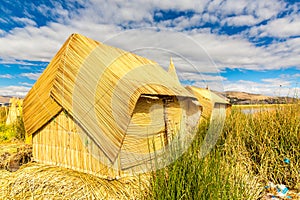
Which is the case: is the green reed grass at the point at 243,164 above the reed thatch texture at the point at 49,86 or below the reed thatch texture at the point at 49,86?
below

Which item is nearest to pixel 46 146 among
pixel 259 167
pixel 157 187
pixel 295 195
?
pixel 157 187

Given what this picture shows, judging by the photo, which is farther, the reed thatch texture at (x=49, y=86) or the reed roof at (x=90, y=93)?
the reed thatch texture at (x=49, y=86)

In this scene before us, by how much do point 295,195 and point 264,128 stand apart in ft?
4.66

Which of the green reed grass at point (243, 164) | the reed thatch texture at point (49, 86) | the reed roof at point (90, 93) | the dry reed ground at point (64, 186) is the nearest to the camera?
the green reed grass at point (243, 164)

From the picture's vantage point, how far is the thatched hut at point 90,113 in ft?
11.2

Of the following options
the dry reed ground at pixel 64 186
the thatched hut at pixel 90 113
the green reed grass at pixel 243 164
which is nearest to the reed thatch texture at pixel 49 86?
the thatched hut at pixel 90 113

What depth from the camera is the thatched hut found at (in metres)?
3.42

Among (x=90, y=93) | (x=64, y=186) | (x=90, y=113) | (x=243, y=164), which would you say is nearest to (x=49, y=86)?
(x=90, y=93)

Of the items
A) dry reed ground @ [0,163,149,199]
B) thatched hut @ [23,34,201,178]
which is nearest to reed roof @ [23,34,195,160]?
A: thatched hut @ [23,34,201,178]

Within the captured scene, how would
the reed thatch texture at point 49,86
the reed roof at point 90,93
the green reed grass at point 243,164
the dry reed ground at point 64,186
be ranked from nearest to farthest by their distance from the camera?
the green reed grass at point 243,164, the dry reed ground at point 64,186, the reed roof at point 90,93, the reed thatch texture at point 49,86

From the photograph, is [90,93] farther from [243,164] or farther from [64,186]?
[243,164]

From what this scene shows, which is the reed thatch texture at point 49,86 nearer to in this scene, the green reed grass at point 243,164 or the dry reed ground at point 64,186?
the dry reed ground at point 64,186

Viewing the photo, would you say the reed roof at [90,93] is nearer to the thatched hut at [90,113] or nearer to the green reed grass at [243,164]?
the thatched hut at [90,113]

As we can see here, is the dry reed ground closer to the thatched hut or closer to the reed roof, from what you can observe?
the thatched hut
